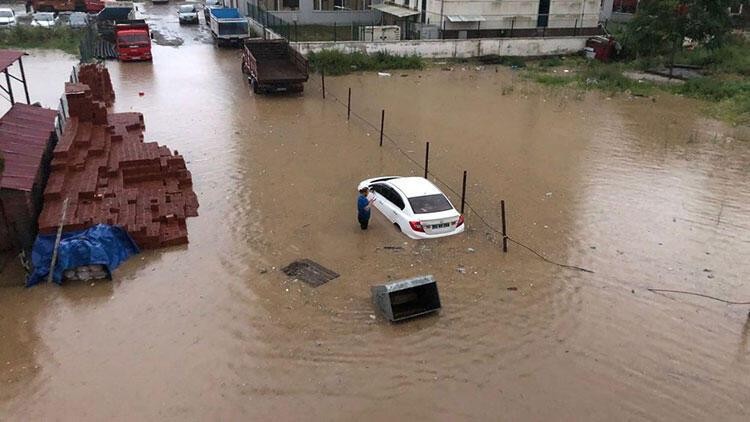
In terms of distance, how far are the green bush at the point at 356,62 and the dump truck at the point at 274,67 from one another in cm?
286

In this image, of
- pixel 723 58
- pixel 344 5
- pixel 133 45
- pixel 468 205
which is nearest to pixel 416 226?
pixel 468 205

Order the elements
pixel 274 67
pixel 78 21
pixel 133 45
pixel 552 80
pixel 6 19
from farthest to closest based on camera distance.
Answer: pixel 78 21
pixel 6 19
pixel 133 45
pixel 552 80
pixel 274 67

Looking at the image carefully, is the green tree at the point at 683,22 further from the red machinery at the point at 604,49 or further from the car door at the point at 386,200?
the car door at the point at 386,200

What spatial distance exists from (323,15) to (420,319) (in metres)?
36.2

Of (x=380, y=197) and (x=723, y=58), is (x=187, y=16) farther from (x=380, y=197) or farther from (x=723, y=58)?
(x=380, y=197)

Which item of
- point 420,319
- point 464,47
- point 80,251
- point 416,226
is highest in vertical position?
point 464,47

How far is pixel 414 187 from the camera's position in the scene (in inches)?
529

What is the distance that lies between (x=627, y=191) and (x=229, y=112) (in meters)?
14.7

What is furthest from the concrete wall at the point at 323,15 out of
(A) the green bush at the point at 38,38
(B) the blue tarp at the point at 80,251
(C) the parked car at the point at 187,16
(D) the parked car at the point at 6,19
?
(B) the blue tarp at the point at 80,251

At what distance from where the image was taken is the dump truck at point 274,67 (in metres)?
25.1

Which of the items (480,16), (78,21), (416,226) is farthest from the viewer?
(78,21)

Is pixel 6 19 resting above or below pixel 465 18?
below

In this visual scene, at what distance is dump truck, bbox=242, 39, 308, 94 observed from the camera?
2508cm

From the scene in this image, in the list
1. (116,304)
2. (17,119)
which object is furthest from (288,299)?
(17,119)
